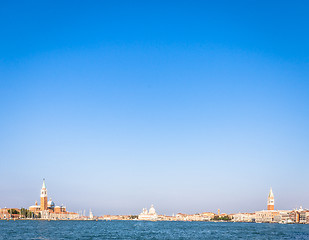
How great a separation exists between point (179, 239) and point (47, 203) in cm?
14489

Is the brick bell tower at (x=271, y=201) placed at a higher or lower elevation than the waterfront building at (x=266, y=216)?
higher

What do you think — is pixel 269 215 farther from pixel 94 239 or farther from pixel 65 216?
pixel 94 239

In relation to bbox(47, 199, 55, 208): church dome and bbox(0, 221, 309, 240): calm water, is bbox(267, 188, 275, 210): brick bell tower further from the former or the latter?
bbox(47, 199, 55, 208): church dome

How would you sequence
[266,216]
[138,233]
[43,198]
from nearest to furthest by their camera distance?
[138,233] < [43,198] < [266,216]

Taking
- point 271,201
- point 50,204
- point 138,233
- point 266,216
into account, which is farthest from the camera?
point 50,204

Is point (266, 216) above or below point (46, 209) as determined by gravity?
below

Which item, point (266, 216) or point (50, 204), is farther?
point (50, 204)

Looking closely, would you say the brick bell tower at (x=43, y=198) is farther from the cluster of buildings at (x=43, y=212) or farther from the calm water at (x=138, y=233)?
the calm water at (x=138, y=233)

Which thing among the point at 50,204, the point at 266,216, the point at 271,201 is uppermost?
the point at 271,201

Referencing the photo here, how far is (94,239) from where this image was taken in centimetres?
5394

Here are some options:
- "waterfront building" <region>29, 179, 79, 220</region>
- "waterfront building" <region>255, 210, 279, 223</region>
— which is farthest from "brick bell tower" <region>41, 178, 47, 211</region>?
"waterfront building" <region>255, 210, 279, 223</region>

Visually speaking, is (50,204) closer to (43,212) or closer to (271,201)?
(43,212)

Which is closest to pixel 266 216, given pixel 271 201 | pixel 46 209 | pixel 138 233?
pixel 271 201

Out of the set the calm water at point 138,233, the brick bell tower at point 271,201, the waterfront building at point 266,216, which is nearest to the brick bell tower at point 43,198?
the calm water at point 138,233
